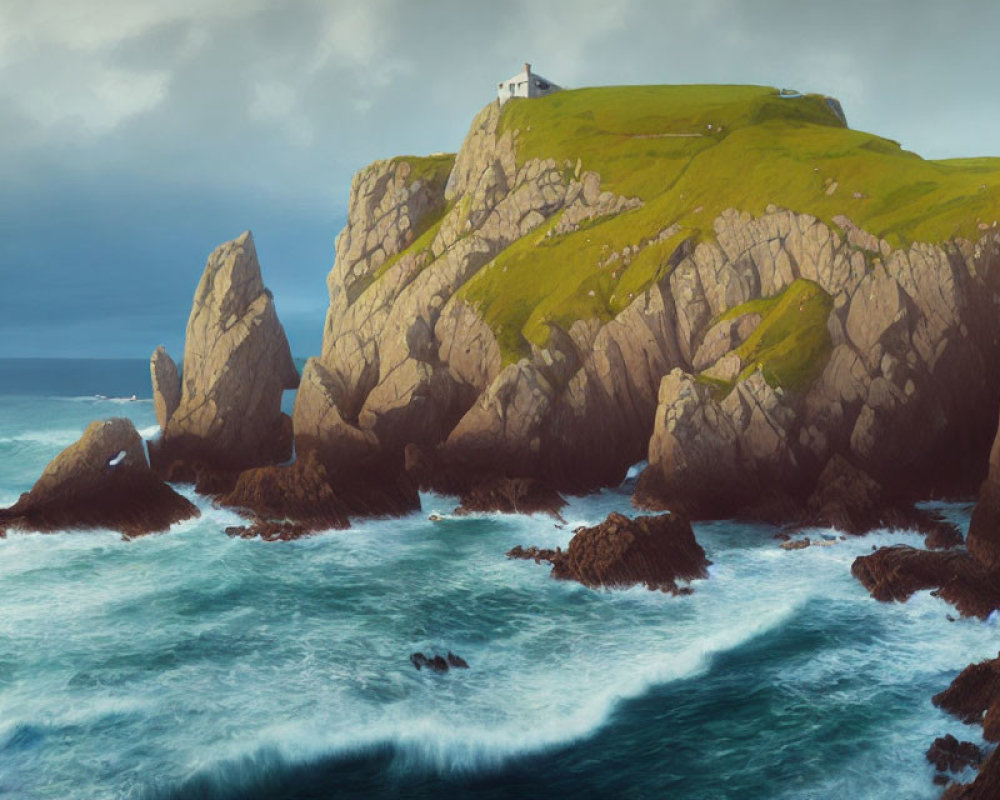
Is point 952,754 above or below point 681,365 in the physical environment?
below

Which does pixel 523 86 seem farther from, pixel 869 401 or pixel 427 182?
pixel 869 401

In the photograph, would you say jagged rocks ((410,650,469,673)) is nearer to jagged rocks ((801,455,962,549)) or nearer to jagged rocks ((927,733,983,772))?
jagged rocks ((927,733,983,772))

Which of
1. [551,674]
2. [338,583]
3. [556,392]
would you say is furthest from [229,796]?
[556,392]

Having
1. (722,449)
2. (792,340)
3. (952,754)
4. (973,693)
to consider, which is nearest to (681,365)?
(792,340)

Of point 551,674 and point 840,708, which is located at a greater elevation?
point 551,674

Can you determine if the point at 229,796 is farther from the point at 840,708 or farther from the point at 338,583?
the point at 840,708

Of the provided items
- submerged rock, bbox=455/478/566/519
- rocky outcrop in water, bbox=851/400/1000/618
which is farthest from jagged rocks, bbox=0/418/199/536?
rocky outcrop in water, bbox=851/400/1000/618
